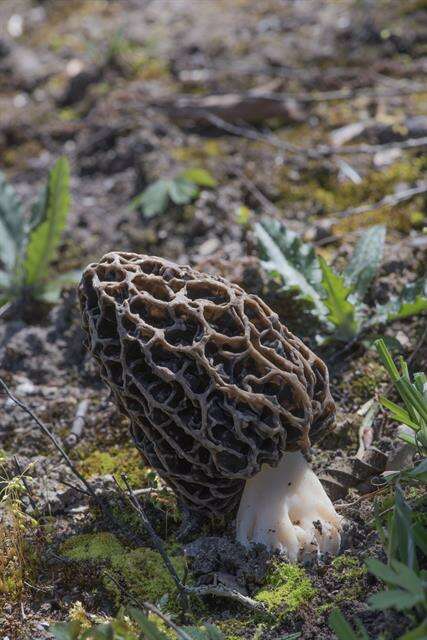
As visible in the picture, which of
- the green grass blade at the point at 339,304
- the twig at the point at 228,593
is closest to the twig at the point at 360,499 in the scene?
the twig at the point at 228,593

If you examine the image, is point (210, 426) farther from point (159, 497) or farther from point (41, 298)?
point (41, 298)

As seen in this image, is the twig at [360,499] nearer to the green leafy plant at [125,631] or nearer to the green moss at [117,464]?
the green leafy plant at [125,631]

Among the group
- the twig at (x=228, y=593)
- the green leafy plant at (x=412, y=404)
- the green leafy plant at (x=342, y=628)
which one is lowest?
the twig at (x=228, y=593)

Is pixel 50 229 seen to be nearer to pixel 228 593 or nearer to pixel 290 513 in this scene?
pixel 290 513

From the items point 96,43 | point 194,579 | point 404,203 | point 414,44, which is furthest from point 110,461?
point 96,43

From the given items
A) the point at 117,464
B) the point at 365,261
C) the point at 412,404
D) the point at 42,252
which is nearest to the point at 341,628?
the point at 412,404

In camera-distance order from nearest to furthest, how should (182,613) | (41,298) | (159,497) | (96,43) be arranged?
(182,613) → (159,497) → (41,298) → (96,43)

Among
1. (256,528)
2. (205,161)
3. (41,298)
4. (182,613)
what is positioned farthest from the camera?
(205,161)
